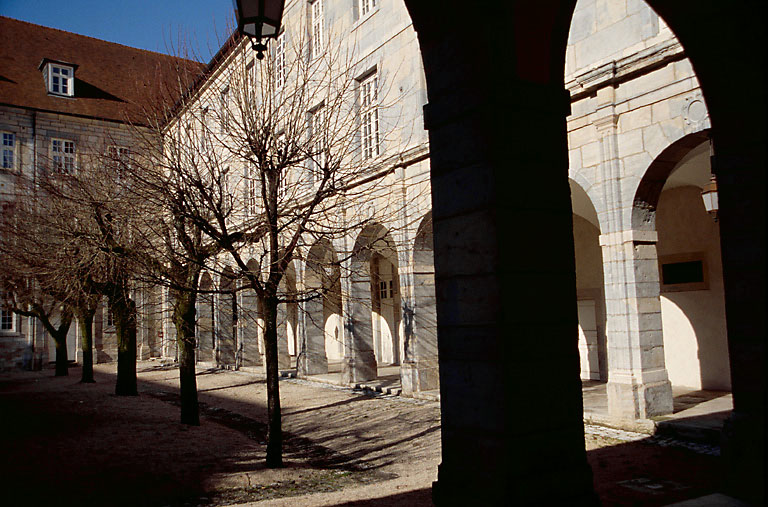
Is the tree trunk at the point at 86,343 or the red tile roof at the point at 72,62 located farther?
the red tile roof at the point at 72,62

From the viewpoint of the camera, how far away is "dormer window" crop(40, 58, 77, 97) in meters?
27.0

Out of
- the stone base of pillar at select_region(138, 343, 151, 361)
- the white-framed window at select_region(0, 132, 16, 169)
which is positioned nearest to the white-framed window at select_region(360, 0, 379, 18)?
the white-framed window at select_region(0, 132, 16, 169)

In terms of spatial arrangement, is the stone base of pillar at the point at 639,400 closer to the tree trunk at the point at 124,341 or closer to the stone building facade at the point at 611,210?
the stone building facade at the point at 611,210

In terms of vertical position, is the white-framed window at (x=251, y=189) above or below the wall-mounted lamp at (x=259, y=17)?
above

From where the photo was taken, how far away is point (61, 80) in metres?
27.6

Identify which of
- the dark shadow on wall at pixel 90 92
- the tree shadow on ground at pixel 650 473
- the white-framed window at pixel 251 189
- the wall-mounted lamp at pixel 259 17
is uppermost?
the dark shadow on wall at pixel 90 92

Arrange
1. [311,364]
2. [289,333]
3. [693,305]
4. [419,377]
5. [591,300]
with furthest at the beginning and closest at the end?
[289,333] → [311,364] → [591,300] → [419,377] → [693,305]

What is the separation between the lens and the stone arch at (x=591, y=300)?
13539mm

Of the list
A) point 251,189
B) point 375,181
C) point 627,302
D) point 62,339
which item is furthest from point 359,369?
point 62,339

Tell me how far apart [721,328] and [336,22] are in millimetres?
11065

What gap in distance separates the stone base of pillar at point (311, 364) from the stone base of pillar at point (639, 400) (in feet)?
32.2

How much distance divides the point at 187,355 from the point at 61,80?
72.5 feet

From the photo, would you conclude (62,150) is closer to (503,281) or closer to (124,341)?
(124,341)

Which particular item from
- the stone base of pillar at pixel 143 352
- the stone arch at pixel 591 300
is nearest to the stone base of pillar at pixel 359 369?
the stone arch at pixel 591 300
